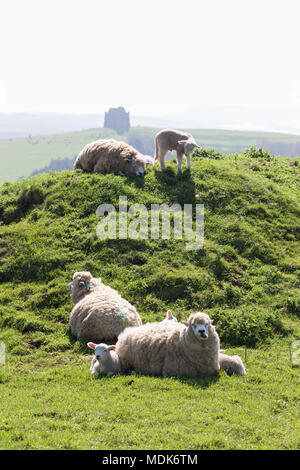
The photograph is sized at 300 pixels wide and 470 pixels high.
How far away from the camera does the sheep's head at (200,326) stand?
8273 mm

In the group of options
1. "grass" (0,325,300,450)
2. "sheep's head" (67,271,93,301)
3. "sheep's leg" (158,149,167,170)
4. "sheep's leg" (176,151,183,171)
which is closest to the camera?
"grass" (0,325,300,450)

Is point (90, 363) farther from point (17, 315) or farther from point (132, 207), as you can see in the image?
point (132, 207)

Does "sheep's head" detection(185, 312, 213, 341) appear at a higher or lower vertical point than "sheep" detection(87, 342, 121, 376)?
higher

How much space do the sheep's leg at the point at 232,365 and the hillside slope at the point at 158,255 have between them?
82.6 inches

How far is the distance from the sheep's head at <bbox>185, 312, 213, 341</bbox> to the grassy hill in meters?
0.85

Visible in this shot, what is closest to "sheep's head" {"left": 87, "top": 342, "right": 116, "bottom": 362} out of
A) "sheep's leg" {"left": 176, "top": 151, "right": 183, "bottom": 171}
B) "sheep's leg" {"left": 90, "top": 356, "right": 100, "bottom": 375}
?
"sheep's leg" {"left": 90, "top": 356, "right": 100, "bottom": 375}

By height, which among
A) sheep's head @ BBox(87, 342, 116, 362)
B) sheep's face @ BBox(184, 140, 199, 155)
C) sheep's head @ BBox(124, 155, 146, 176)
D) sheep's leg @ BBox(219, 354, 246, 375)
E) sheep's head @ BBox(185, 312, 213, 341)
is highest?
sheep's face @ BBox(184, 140, 199, 155)

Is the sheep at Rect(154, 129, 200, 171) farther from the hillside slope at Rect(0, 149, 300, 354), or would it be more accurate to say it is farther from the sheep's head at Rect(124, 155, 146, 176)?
the sheep's head at Rect(124, 155, 146, 176)

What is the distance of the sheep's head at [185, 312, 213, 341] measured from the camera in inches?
326

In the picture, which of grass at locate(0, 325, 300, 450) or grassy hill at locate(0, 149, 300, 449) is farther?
grassy hill at locate(0, 149, 300, 449)

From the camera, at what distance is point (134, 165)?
17.8 metres

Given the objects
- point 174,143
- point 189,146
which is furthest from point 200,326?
point 174,143

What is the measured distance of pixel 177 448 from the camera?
5.80 metres

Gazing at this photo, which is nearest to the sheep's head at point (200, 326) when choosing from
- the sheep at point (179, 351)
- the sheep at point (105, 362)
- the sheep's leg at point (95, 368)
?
the sheep at point (179, 351)
